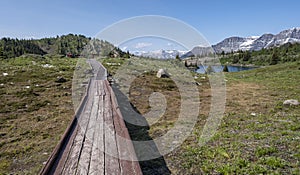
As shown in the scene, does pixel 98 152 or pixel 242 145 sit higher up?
pixel 98 152

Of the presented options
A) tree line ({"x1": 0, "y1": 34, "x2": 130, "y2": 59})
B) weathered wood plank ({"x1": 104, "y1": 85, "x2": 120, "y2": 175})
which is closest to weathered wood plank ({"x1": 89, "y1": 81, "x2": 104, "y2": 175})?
weathered wood plank ({"x1": 104, "y1": 85, "x2": 120, "y2": 175})

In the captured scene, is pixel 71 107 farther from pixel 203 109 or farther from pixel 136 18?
pixel 203 109

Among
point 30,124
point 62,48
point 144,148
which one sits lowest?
point 144,148

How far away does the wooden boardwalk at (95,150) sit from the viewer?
4.42 meters

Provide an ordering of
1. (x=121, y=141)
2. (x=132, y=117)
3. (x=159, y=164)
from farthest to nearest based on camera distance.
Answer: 1. (x=132, y=117)
2. (x=159, y=164)
3. (x=121, y=141)

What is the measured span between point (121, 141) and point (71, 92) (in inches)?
527

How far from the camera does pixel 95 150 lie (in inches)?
209

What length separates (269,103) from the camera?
14422 millimetres

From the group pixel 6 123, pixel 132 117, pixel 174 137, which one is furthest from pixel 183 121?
pixel 6 123

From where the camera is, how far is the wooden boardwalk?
4422 millimetres

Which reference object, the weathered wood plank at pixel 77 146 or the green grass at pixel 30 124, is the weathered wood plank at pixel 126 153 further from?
the green grass at pixel 30 124

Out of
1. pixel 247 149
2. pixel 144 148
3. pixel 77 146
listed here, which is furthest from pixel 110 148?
pixel 247 149

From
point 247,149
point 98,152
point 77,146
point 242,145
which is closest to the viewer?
point 98,152

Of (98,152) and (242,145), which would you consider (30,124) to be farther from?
(242,145)
